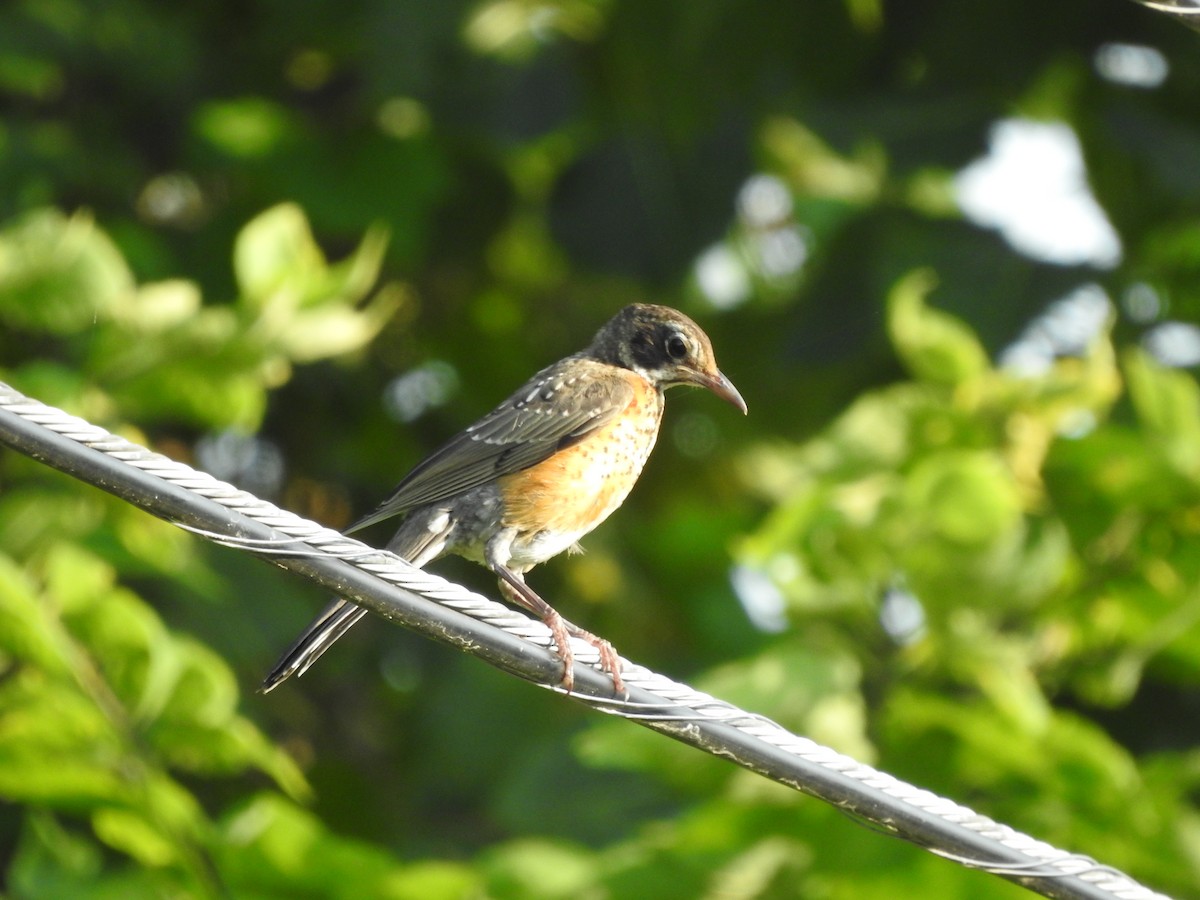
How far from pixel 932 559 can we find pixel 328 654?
3356 mm

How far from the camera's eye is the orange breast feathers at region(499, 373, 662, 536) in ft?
17.6

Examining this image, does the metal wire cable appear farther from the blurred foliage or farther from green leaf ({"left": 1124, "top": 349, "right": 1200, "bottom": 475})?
green leaf ({"left": 1124, "top": 349, "right": 1200, "bottom": 475})

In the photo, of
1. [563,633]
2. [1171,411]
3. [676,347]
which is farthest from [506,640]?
[1171,411]

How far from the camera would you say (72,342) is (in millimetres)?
6465

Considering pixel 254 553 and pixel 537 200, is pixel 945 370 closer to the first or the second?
pixel 537 200

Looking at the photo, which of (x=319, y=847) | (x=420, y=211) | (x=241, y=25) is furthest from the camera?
(x=241, y=25)

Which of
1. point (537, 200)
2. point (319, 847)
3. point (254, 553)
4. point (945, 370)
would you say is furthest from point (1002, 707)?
point (537, 200)

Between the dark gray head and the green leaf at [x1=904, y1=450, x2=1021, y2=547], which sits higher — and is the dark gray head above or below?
above

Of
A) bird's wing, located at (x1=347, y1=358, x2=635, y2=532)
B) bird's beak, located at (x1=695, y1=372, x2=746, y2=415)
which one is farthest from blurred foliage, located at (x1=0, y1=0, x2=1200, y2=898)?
bird's wing, located at (x1=347, y1=358, x2=635, y2=532)

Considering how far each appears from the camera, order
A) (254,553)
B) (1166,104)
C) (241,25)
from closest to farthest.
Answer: (254,553) < (1166,104) < (241,25)

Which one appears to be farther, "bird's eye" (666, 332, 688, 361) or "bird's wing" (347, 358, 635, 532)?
"bird's eye" (666, 332, 688, 361)

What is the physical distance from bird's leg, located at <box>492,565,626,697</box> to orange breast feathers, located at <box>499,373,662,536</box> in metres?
0.18

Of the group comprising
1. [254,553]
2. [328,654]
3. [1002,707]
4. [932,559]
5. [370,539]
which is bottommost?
[328,654]

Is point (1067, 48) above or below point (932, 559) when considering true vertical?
above
